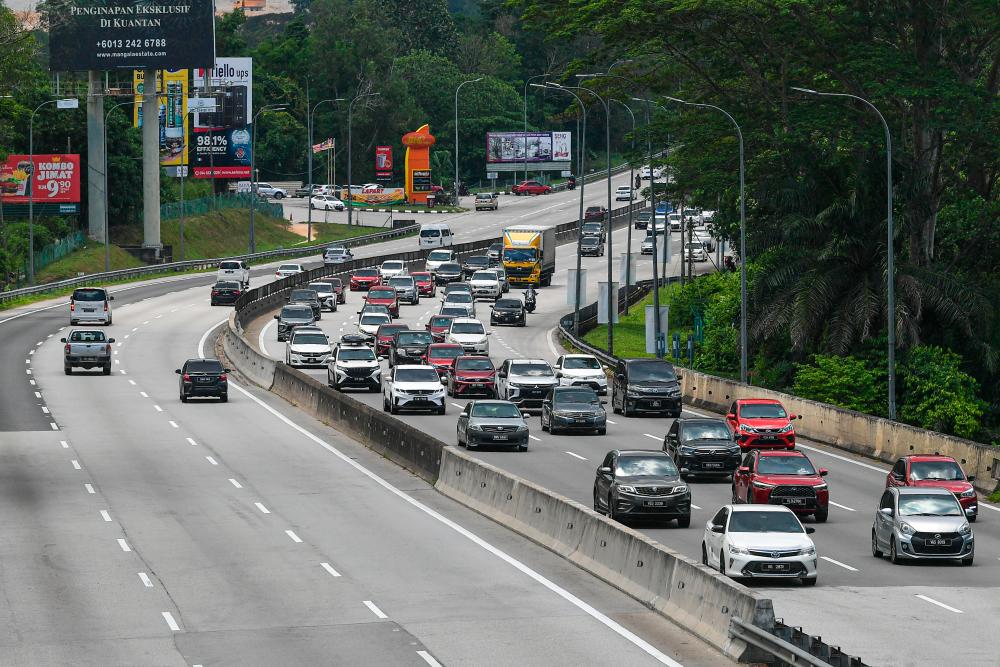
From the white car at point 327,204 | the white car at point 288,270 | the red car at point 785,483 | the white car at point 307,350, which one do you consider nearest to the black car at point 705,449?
the red car at point 785,483

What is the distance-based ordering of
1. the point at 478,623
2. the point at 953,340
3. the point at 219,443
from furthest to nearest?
1. the point at 953,340
2. the point at 219,443
3. the point at 478,623

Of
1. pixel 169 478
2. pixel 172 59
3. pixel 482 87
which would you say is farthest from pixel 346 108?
pixel 169 478

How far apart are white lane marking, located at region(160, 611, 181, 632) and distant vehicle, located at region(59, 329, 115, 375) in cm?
4107

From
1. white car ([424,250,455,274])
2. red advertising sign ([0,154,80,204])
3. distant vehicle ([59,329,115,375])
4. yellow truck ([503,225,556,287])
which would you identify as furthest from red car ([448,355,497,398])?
red advertising sign ([0,154,80,204])

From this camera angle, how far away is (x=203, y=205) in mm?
131500

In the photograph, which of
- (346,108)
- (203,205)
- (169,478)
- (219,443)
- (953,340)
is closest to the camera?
(169,478)

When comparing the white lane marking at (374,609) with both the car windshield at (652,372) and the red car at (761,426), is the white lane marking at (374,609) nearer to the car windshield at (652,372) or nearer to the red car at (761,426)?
the red car at (761,426)

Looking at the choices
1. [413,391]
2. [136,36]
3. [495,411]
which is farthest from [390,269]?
[495,411]

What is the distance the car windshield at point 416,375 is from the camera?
5059 cm

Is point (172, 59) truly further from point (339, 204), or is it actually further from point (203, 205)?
point (339, 204)

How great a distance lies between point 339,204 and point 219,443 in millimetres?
Result: 114699

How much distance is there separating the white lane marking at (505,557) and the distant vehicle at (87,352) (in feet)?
53.5

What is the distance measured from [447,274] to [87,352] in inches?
1659

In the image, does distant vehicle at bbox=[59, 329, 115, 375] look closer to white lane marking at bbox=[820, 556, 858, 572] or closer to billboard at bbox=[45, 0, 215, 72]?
white lane marking at bbox=[820, 556, 858, 572]
